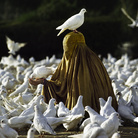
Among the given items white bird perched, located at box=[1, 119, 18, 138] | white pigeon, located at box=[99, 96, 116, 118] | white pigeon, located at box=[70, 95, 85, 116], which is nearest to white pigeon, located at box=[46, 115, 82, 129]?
white pigeon, located at box=[70, 95, 85, 116]

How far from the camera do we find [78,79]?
7957 mm

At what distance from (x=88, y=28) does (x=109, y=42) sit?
1502 mm

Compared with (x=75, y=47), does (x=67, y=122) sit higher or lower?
lower

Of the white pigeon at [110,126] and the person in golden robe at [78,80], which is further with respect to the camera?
the person in golden robe at [78,80]


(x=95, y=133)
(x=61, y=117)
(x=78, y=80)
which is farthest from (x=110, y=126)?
(x=78, y=80)

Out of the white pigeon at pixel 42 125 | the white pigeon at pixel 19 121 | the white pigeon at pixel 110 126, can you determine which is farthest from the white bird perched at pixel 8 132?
the white pigeon at pixel 110 126

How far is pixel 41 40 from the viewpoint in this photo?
21672mm

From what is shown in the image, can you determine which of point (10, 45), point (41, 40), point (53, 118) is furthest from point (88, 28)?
point (53, 118)

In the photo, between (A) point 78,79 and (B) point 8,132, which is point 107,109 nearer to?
(A) point 78,79

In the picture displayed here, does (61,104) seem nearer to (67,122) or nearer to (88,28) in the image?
(67,122)

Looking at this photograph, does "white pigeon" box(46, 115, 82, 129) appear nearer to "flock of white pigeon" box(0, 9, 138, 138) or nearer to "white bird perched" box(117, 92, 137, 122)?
"flock of white pigeon" box(0, 9, 138, 138)

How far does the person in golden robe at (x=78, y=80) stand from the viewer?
7969 mm

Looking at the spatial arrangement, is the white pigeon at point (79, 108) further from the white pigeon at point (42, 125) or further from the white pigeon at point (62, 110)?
the white pigeon at point (42, 125)

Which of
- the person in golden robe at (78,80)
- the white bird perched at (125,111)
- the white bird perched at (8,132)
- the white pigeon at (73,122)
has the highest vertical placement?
the person in golden robe at (78,80)
